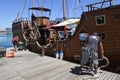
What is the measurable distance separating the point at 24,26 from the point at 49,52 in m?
6.92

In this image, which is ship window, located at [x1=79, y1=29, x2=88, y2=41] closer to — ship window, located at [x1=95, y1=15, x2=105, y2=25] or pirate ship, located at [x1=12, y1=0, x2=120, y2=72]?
pirate ship, located at [x1=12, y1=0, x2=120, y2=72]

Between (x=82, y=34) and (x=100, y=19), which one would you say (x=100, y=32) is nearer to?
(x=100, y=19)

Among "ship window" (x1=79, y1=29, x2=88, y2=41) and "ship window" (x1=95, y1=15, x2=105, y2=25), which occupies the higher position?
"ship window" (x1=95, y1=15, x2=105, y2=25)

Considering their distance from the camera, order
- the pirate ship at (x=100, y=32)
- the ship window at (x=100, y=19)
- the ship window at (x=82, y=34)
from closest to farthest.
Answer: the pirate ship at (x=100, y=32)
the ship window at (x=100, y=19)
the ship window at (x=82, y=34)

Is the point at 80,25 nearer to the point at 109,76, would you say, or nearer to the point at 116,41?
the point at 116,41

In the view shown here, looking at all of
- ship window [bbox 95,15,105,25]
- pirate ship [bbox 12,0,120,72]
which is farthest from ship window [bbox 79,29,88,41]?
ship window [bbox 95,15,105,25]

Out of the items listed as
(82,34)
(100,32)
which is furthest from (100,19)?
(82,34)

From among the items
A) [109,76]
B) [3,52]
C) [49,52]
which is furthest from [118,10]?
[3,52]

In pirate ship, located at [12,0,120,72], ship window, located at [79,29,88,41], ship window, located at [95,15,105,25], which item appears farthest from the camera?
ship window, located at [79,29,88,41]

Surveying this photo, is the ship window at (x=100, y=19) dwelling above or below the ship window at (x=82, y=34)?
above

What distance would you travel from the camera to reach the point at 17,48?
63.6 feet

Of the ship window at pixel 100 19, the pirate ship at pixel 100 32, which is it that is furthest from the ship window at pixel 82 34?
the ship window at pixel 100 19

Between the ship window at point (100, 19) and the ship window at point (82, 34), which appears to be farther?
the ship window at point (82, 34)

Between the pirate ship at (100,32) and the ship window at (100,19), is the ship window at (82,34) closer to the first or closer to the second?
the pirate ship at (100,32)
